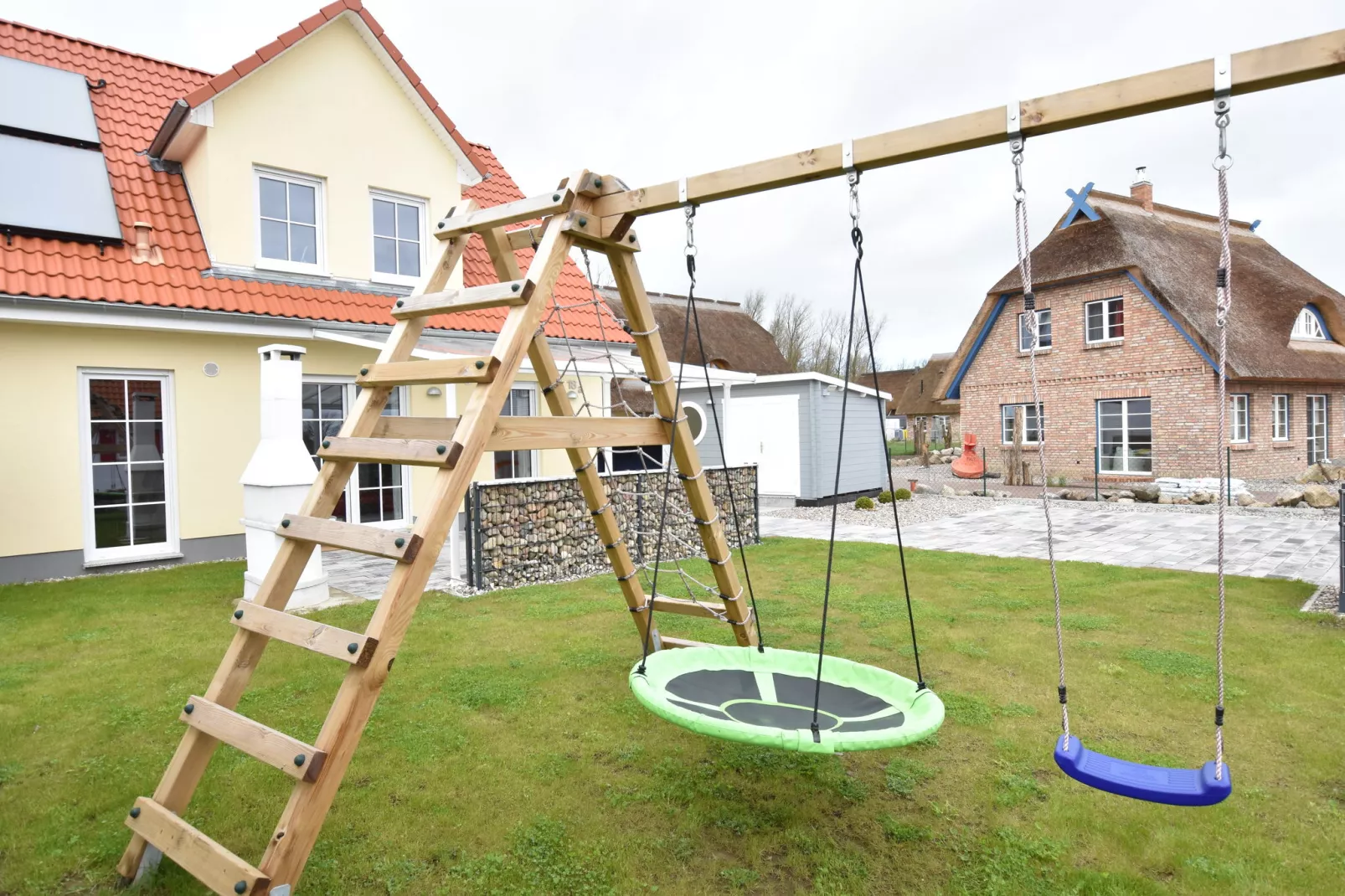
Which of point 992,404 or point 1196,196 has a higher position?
point 1196,196

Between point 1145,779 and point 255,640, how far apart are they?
9.44ft

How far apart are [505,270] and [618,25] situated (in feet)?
23.2

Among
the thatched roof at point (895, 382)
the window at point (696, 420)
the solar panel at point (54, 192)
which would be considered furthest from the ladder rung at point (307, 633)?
the thatched roof at point (895, 382)

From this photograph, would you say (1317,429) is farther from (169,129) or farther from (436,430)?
(169,129)

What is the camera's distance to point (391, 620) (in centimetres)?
217

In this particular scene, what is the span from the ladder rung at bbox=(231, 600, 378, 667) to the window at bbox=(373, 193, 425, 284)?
25.5 feet

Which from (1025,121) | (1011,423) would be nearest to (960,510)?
(1011,423)

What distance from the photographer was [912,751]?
11.4 ft

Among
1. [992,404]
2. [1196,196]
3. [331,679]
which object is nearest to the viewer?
[331,679]

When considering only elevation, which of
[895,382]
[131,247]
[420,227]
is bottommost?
[131,247]

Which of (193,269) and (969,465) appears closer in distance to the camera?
(193,269)

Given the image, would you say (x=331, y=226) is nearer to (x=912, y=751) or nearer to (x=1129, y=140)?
(x=912, y=751)

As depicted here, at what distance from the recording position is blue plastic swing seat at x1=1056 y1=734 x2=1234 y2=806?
6.96 feet

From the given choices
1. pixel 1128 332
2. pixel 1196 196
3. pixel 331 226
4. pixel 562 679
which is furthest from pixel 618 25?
pixel 1196 196
